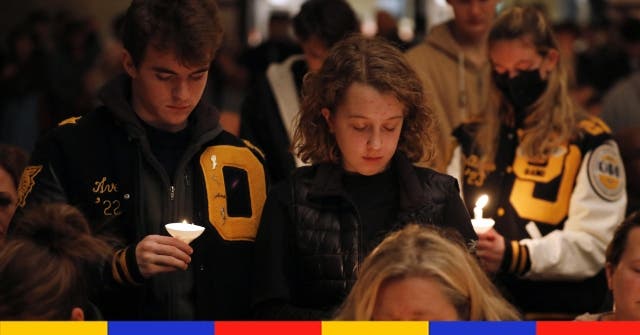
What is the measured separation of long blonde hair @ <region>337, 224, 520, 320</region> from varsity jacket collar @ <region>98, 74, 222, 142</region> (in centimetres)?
110

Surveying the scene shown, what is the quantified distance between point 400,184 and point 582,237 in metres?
→ 1.06

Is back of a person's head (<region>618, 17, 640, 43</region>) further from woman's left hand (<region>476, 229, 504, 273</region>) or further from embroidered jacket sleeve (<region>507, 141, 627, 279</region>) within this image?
woman's left hand (<region>476, 229, 504, 273</region>)

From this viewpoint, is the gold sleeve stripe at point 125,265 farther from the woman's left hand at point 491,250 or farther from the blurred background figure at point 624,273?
the blurred background figure at point 624,273

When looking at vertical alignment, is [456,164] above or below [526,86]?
below

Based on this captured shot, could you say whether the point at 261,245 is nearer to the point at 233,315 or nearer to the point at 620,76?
the point at 233,315

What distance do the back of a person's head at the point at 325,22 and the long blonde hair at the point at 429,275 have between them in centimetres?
241

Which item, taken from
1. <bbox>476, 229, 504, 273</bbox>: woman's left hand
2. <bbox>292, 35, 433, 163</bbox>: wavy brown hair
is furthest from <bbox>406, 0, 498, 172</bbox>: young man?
<bbox>292, 35, 433, 163</bbox>: wavy brown hair

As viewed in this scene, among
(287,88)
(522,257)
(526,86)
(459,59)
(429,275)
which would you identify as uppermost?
(459,59)

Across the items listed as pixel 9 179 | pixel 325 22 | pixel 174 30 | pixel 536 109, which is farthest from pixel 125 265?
pixel 325 22

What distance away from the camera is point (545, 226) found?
193 inches

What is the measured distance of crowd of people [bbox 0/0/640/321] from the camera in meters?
3.28

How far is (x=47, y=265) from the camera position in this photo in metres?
3.20

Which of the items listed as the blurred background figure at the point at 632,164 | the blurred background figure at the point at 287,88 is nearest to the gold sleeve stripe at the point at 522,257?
the blurred background figure at the point at 632,164

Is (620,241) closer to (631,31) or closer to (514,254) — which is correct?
(514,254)
